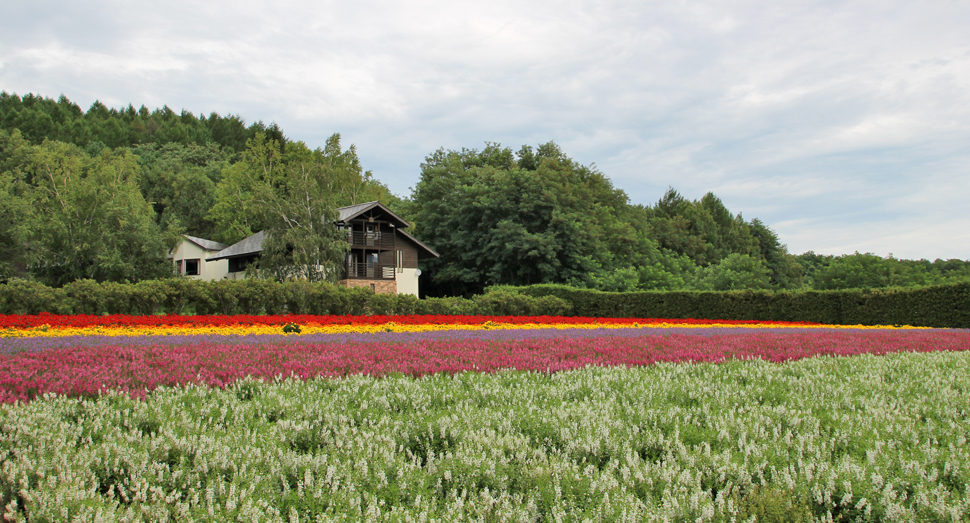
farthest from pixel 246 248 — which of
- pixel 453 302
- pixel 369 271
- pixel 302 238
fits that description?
pixel 453 302

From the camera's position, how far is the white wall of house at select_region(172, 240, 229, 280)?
4798cm

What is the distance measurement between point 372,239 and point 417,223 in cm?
651

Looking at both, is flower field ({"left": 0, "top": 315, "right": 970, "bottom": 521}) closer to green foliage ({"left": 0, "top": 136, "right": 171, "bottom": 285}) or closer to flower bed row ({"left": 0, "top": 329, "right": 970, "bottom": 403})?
flower bed row ({"left": 0, "top": 329, "right": 970, "bottom": 403})

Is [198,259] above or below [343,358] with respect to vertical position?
above

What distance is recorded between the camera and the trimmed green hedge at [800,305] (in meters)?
19.8

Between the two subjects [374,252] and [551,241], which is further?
[374,252]

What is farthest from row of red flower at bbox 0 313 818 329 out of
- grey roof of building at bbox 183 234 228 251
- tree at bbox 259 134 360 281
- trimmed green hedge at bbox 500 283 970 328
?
grey roof of building at bbox 183 234 228 251

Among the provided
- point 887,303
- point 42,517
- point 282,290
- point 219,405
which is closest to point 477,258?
point 282,290

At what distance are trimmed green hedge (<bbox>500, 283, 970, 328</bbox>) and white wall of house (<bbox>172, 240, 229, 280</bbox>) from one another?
30.9m

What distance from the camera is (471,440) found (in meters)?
3.81

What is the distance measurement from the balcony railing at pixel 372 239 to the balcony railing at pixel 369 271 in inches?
62.2

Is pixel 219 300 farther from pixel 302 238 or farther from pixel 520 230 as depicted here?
pixel 520 230

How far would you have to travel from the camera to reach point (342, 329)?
14234mm

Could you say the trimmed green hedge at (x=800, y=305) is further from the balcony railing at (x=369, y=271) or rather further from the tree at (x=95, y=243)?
the tree at (x=95, y=243)
